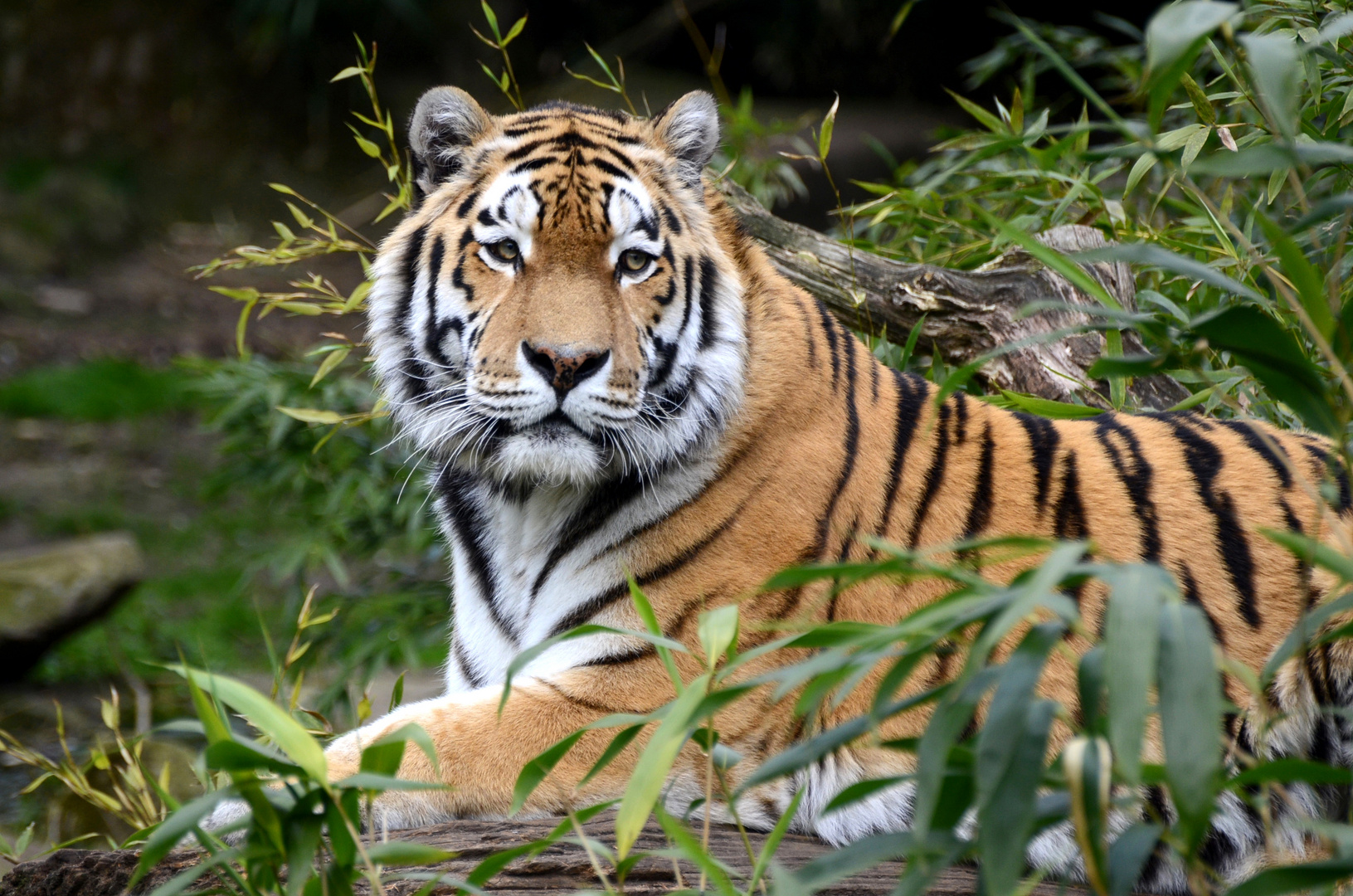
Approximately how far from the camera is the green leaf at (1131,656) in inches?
34.5

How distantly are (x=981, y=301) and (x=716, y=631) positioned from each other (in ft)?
5.42

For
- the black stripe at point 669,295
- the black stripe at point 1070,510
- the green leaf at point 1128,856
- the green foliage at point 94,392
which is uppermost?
the black stripe at point 669,295

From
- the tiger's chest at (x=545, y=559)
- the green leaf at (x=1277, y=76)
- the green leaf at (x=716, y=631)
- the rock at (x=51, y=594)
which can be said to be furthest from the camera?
the rock at (x=51, y=594)

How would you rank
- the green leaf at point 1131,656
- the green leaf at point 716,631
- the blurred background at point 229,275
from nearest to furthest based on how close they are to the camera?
the green leaf at point 1131,656 → the green leaf at point 716,631 → the blurred background at point 229,275

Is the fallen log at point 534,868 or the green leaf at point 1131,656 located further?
the fallen log at point 534,868

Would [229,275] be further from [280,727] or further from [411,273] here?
[280,727]

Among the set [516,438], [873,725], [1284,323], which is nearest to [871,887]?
[873,725]

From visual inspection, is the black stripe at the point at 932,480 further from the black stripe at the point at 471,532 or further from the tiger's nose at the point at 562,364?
the black stripe at the point at 471,532

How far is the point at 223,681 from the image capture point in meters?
1.28

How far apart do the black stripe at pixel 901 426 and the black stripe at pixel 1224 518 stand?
0.45 m

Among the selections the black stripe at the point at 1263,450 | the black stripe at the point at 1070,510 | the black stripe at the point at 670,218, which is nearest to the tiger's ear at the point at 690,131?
the black stripe at the point at 670,218

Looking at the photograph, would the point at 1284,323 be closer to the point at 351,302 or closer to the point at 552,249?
the point at 552,249

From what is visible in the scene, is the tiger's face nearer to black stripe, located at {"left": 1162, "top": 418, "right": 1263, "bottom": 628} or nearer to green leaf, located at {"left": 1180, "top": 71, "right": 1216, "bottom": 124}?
black stripe, located at {"left": 1162, "top": 418, "right": 1263, "bottom": 628}

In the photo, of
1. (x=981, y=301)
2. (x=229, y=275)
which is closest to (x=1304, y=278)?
(x=981, y=301)
